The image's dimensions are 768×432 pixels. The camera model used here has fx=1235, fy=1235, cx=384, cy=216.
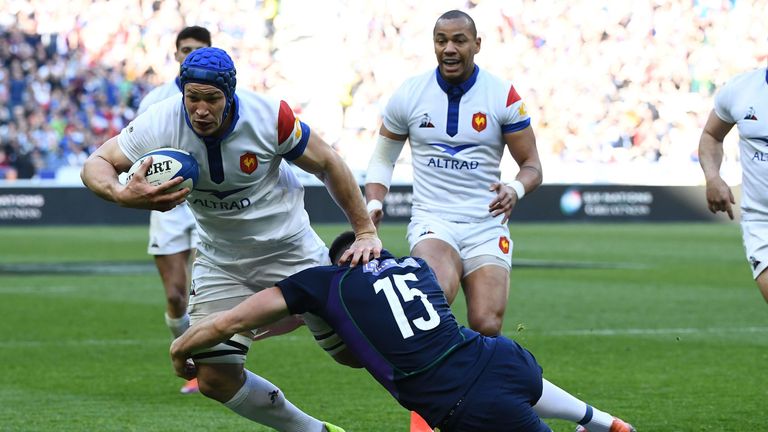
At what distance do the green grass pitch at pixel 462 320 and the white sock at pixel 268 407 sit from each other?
846 millimetres

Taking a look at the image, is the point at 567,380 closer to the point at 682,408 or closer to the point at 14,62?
the point at 682,408

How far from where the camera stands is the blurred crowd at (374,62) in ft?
95.2

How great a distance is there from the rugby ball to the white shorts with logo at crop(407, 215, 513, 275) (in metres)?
2.35

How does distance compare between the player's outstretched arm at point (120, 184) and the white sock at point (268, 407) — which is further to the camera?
the white sock at point (268, 407)

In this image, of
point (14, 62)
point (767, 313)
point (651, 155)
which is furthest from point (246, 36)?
point (767, 313)

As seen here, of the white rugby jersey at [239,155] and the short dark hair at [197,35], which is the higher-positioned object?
the short dark hair at [197,35]

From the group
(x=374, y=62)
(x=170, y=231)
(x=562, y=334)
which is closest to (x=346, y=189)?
(x=170, y=231)

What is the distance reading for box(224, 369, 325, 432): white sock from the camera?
6020mm

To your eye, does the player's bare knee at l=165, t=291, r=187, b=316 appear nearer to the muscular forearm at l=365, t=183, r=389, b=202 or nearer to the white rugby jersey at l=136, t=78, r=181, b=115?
the white rugby jersey at l=136, t=78, r=181, b=115

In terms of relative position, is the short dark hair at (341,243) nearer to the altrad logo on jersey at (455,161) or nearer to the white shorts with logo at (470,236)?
the white shorts with logo at (470,236)

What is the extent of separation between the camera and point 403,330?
4.61 m

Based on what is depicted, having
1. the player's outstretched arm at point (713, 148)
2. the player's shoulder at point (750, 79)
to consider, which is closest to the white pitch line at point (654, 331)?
the player's outstretched arm at point (713, 148)

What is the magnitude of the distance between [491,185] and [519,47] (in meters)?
26.2

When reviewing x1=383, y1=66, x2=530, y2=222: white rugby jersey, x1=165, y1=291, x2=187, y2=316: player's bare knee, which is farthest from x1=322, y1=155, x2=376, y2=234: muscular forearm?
x1=165, y1=291, x2=187, y2=316: player's bare knee
